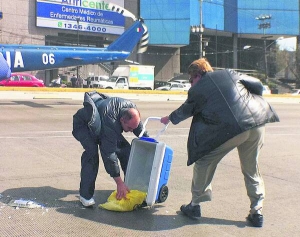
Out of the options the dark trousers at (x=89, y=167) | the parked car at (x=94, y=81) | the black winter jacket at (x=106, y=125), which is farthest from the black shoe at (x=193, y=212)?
the parked car at (x=94, y=81)

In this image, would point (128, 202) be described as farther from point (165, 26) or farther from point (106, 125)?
point (165, 26)

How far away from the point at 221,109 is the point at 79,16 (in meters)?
57.1

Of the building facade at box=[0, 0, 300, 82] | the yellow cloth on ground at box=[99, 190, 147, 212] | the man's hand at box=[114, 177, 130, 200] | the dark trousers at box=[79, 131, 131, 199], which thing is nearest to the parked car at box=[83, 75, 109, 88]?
the building facade at box=[0, 0, 300, 82]

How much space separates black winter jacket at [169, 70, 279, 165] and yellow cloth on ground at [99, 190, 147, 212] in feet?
2.74

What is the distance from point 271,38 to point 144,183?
7690cm

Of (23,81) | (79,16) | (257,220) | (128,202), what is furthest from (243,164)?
(79,16)

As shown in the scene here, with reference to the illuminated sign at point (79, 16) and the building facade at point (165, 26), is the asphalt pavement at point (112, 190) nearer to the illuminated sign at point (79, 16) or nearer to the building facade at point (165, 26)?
the building facade at point (165, 26)

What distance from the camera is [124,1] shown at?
65.2 metres

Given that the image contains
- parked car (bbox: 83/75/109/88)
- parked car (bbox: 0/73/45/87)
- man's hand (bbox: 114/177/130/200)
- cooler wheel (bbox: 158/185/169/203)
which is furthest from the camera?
parked car (bbox: 83/75/109/88)

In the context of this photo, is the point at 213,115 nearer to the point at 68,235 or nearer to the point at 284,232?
the point at 284,232

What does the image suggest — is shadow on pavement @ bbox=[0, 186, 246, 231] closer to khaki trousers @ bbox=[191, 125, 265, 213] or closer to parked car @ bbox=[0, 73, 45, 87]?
khaki trousers @ bbox=[191, 125, 265, 213]

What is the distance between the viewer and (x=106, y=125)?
4641 mm

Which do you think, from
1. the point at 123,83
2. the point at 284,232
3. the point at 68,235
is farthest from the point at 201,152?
the point at 123,83

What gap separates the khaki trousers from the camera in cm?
444
